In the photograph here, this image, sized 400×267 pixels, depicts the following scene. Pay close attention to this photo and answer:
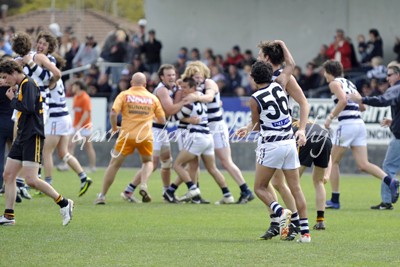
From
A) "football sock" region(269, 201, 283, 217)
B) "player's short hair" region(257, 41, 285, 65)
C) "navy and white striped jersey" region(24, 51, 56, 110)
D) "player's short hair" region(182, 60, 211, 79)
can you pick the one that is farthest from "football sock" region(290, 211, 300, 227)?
"navy and white striped jersey" region(24, 51, 56, 110)

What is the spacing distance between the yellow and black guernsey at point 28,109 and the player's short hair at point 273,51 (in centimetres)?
296

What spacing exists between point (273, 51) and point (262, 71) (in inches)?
19.2

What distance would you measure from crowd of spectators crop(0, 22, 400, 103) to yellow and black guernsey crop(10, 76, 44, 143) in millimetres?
13964

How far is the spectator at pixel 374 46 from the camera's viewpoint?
90.6 feet

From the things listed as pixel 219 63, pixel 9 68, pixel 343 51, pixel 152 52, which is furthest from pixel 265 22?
pixel 9 68

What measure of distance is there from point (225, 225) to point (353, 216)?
2.42m

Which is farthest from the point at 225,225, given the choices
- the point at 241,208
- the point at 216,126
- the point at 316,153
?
the point at 216,126

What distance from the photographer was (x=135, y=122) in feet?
55.1

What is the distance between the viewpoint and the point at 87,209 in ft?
51.8

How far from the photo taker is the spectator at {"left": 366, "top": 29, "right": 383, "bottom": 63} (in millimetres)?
27609

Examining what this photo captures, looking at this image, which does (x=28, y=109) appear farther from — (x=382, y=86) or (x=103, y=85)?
(x=103, y=85)

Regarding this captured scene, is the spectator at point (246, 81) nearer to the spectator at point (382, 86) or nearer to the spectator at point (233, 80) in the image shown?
the spectator at point (233, 80)

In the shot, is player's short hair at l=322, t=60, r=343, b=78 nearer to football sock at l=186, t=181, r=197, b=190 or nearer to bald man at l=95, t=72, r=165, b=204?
bald man at l=95, t=72, r=165, b=204

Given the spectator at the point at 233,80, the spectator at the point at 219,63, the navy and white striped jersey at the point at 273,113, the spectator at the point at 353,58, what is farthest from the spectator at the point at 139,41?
the navy and white striped jersey at the point at 273,113
